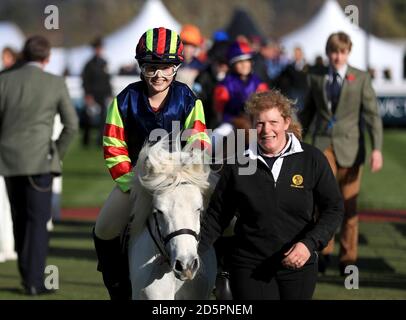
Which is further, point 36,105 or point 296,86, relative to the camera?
point 296,86

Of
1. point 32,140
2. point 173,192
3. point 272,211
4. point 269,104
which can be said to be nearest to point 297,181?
point 272,211

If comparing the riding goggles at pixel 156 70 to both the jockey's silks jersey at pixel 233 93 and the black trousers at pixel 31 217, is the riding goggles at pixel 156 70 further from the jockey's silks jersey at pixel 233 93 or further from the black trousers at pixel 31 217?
the jockey's silks jersey at pixel 233 93

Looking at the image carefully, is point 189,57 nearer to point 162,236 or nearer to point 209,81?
point 209,81

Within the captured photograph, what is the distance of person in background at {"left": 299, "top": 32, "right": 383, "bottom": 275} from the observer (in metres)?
9.82

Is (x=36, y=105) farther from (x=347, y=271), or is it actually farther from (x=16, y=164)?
(x=347, y=271)

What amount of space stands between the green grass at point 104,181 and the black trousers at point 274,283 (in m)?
9.75

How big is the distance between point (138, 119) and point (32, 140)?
3.26 m

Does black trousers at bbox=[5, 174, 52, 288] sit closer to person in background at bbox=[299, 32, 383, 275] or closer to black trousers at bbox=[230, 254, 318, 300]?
person in background at bbox=[299, 32, 383, 275]

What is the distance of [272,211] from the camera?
579cm

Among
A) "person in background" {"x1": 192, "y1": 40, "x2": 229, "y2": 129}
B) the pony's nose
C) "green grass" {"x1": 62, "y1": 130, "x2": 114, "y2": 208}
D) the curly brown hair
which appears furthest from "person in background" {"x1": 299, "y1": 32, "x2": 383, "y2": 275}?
"green grass" {"x1": 62, "y1": 130, "x2": 114, "y2": 208}

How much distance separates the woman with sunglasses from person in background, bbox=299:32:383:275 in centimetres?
358

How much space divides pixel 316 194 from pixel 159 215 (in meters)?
0.88
